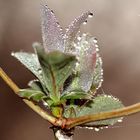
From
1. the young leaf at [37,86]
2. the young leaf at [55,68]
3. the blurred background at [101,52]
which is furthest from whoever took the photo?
the blurred background at [101,52]

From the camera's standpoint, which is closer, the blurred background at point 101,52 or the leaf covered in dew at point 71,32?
→ the leaf covered in dew at point 71,32

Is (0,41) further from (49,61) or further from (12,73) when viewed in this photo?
(49,61)

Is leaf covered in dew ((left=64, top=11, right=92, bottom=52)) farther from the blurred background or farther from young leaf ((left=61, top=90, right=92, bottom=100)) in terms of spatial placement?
the blurred background

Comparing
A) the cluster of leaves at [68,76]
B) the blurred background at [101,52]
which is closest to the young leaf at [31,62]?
the cluster of leaves at [68,76]

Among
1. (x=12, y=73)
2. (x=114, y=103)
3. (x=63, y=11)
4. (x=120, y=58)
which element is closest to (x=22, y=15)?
(x=63, y=11)

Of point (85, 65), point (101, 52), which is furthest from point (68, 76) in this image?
point (101, 52)

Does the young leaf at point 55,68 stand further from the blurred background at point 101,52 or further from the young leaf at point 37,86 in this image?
the blurred background at point 101,52

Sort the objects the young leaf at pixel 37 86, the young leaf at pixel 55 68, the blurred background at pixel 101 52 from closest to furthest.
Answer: the young leaf at pixel 55 68
the young leaf at pixel 37 86
the blurred background at pixel 101 52

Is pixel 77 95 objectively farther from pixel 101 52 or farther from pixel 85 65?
pixel 101 52

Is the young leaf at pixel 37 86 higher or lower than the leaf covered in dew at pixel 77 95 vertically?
higher
